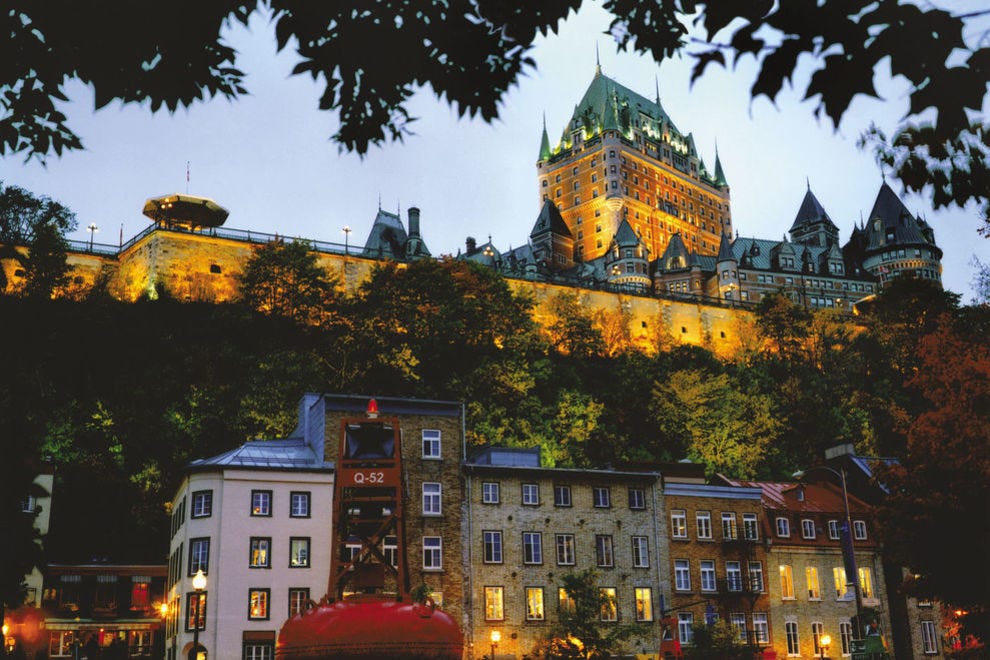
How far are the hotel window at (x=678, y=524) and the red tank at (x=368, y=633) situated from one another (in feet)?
95.8

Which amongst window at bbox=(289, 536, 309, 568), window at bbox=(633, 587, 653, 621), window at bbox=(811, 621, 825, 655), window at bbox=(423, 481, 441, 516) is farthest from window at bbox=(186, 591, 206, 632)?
Result: window at bbox=(811, 621, 825, 655)

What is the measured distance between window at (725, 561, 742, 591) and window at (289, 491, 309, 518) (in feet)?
72.9

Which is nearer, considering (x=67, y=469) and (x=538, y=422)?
(x=67, y=469)

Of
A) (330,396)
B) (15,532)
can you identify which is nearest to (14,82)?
(15,532)

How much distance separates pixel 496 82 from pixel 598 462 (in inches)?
2699

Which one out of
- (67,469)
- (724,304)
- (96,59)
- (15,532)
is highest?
(724,304)

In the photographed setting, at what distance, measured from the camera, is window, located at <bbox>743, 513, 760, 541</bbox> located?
53388mm

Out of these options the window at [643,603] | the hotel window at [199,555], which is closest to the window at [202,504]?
the hotel window at [199,555]

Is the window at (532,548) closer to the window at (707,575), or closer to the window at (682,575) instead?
the window at (682,575)

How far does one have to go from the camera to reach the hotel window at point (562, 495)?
50.6 metres

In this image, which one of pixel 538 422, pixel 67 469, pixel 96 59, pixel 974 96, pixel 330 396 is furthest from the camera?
pixel 538 422

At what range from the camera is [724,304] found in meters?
134

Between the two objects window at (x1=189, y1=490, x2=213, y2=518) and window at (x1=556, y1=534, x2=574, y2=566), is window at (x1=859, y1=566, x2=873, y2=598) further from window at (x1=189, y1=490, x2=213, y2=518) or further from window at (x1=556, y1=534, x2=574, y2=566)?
window at (x1=189, y1=490, x2=213, y2=518)

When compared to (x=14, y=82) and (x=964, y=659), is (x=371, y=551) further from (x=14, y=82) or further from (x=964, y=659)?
(x=14, y=82)
